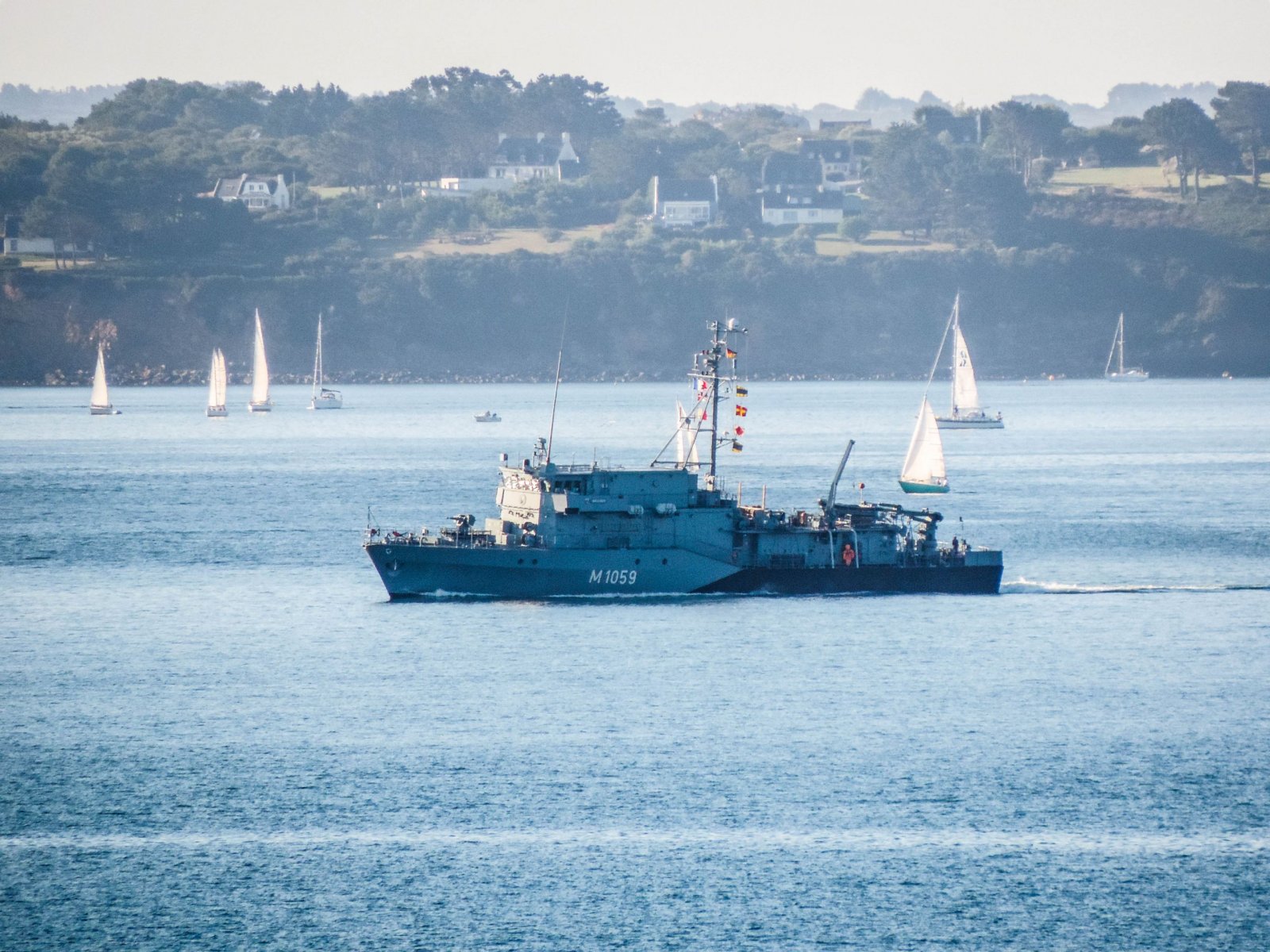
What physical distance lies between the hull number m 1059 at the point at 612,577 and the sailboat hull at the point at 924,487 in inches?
1380

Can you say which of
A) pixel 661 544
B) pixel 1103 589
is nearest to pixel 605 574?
pixel 661 544

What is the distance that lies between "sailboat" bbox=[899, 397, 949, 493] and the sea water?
30.6ft

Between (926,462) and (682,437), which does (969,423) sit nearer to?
(926,462)

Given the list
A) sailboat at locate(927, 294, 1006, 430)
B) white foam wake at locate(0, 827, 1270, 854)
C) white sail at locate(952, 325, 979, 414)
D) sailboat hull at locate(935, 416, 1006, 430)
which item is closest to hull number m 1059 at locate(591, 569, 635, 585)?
white foam wake at locate(0, 827, 1270, 854)

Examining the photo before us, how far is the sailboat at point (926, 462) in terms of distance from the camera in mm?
110500

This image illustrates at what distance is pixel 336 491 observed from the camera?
130m

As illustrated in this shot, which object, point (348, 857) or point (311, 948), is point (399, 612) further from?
point (311, 948)

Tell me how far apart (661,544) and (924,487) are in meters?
35.1

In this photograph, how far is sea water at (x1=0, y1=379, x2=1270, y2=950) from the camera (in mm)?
46125

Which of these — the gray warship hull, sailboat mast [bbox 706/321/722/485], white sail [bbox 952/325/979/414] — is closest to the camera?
the gray warship hull

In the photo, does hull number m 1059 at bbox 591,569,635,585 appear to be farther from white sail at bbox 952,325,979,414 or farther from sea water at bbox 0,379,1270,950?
white sail at bbox 952,325,979,414

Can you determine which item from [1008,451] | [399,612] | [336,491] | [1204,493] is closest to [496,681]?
[399,612]

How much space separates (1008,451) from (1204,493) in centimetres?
3890

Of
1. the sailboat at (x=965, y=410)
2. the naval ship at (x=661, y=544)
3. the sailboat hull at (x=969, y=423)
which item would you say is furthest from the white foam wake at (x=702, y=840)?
the sailboat hull at (x=969, y=423)
